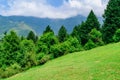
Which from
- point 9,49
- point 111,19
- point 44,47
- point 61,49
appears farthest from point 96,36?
point 9,49

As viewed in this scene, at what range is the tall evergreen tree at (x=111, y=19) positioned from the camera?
73.2m

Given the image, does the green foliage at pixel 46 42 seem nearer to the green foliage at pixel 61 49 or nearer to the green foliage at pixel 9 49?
the green foliage at pixel 61 49

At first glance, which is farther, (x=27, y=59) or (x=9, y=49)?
(x=9, y=49)

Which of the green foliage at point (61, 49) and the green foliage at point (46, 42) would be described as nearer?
the green foliage at point (61, 49)

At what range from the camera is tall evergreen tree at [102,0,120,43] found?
73.2 meters

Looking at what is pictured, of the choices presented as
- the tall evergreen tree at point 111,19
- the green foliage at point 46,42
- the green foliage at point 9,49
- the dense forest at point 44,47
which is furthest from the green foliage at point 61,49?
the tall evergreen tree at point 111,19

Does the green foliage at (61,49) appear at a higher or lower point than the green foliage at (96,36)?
lower

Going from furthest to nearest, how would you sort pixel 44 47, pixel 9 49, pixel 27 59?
1. pixel 44 47
2. pixel 9 49
3. pixel 27 59

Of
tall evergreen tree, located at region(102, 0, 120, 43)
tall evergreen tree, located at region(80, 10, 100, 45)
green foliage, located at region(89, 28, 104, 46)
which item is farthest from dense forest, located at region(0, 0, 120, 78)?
tall evergreen tree, located at region(80, 10, 100, 45)

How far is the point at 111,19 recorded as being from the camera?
7331 cm

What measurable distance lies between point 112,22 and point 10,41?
26.5m

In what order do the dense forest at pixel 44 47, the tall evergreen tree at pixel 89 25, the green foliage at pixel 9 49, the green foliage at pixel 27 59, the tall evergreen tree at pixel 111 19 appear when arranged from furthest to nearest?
the tall evergreen tree at pixel 89 25 → the tall evergreen tree at pixel 111 19 → the green foliage at pixel 9 49 → the dense forest at pixel 44 47 → the green foliage at pixel 27 59

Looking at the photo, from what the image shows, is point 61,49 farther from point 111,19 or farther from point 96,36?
point 111,19

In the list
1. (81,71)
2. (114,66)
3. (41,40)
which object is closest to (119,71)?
(114,66)
